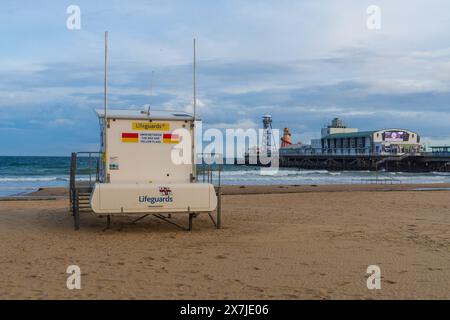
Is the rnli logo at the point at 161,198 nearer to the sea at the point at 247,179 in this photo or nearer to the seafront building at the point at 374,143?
the sea at the point at 247,179

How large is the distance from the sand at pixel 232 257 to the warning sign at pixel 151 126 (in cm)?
238

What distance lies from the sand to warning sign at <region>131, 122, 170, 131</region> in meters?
2.38

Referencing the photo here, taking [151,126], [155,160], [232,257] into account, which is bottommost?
[232,257]

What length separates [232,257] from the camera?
398 inches

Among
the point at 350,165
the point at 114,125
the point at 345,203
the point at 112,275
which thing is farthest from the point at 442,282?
the point at 350,165

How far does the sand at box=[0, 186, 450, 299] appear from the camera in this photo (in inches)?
306

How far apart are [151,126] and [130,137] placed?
0.55 metres

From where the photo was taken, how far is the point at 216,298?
735cm

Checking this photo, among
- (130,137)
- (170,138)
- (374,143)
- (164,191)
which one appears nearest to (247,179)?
(170,138)

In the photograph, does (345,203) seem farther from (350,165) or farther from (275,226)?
(350,165)

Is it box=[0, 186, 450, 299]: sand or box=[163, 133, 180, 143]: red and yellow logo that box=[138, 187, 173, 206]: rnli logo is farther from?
box=[163, 133, 180, 143]: red and yellow logo

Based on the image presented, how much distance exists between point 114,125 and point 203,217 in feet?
13.5

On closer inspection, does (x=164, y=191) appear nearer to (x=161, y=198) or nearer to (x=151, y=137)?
(x=161, y=198)

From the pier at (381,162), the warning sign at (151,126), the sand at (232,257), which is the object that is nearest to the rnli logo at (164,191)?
the sand at (232,257)
